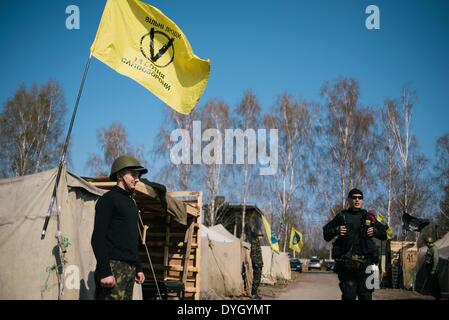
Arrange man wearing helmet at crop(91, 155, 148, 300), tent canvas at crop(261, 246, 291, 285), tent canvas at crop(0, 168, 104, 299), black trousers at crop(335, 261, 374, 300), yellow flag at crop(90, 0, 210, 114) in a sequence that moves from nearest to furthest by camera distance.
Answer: man wearing helmet at crop(91, 155, 148, 300)
tent canvas at crop(0, 168, 104, 299)
black trousers at crop(335, 261, 374, 300)
yellow flag at crop(90, 0, 210, 114)
tent canvas at crop(261, 246, 291, 285)

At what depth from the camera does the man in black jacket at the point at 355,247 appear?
18.5ft

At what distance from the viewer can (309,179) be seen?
3048cm

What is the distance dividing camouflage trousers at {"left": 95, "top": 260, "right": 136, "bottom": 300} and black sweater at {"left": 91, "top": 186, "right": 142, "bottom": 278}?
0.22ft

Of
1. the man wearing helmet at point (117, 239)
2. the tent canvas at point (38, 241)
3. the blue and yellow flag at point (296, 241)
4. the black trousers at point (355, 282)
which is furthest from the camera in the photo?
the blue and yellow flag at point (296, 241)

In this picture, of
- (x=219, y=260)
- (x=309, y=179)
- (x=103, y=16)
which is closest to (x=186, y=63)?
(x=103, y=16)

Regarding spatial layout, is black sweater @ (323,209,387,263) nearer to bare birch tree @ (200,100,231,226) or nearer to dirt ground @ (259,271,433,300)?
dirt ground @ (259,271,433,300)

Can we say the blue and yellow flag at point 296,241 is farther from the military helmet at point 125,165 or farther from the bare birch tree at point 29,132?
the military helmet at point 125,165

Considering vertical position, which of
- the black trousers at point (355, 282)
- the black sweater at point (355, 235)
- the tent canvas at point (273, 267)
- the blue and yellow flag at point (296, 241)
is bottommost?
the tent canvas at point (273, 267)

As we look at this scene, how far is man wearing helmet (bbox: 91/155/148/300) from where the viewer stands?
4195mm

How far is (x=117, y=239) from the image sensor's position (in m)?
4.44

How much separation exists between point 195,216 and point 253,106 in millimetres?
19545

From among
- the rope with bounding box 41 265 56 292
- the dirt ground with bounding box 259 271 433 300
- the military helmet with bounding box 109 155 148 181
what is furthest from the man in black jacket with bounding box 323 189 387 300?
the dirt ground with bounding box 259 271 433 300

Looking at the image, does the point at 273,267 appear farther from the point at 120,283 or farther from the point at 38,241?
the point at 120,283

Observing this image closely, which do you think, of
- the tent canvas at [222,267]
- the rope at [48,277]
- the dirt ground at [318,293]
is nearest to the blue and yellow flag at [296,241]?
the dirt ground at [318,293]
